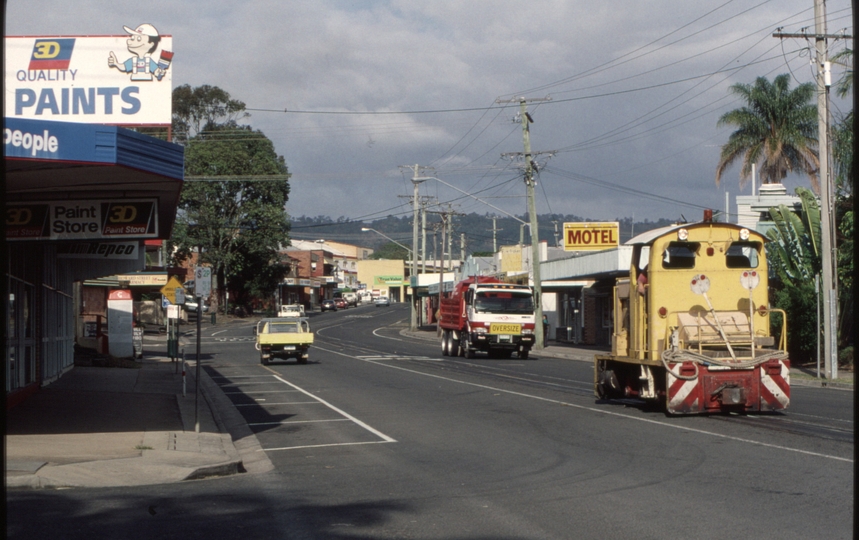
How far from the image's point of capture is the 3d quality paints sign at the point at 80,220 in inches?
568

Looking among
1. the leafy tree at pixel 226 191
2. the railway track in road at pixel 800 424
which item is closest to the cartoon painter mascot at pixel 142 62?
the railway track in road at pixel 800 424

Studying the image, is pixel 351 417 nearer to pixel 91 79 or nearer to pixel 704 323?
pixel 704 323

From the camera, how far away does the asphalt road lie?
7.90m

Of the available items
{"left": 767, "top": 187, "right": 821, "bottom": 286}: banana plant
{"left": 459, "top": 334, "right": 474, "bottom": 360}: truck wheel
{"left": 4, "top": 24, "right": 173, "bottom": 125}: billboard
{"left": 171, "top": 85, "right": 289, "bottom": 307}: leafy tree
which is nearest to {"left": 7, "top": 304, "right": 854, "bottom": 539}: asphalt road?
{"left": 4, "top": 24, "right": 173, "bottom": 125}: billboard

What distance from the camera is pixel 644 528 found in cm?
768

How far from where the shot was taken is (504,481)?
10109 mm

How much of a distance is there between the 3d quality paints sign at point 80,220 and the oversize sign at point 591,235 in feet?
117

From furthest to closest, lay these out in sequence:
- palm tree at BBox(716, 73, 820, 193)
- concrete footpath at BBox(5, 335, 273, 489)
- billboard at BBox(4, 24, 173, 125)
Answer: palm tree at BBox(716, 73, 820, 193) < billboard at BBox(4, 24, 173, 125) < concrete footpath at BBox(5, 335, 273, 489)

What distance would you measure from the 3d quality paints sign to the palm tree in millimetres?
38641

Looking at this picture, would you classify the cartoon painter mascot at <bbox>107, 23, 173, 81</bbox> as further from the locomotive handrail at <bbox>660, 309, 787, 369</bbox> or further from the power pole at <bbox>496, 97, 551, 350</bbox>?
the power pole at <bbox>496, 97, 551, 350</bbox>

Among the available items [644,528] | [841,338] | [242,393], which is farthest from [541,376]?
[644,528]

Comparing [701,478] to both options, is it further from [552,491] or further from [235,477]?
[235,477]

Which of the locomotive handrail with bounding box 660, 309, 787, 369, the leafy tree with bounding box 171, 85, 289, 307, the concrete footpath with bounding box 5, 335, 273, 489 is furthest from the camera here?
the leafy tree with bounding box 171, 85, 289, 307

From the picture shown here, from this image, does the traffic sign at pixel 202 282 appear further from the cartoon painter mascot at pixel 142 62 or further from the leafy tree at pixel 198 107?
the leafy tree at pixel 198 107
